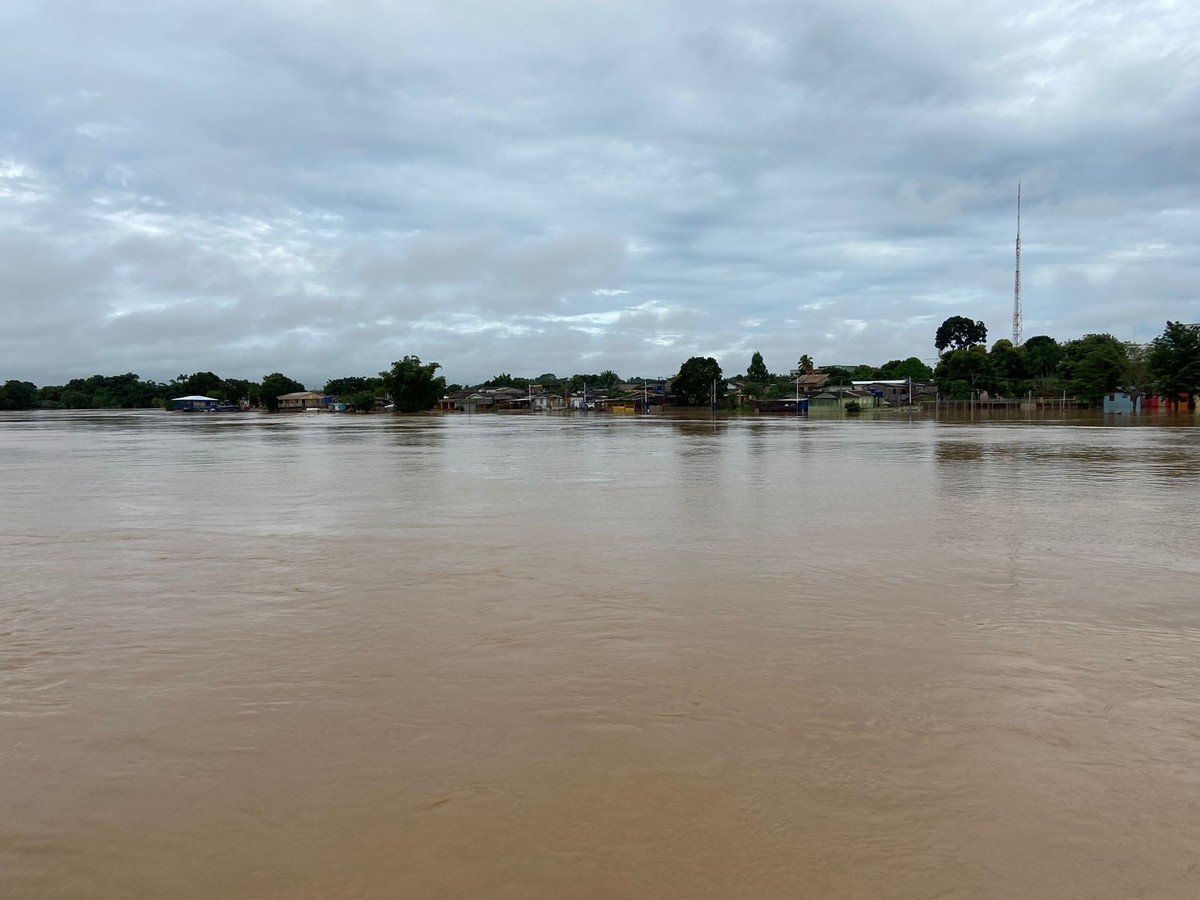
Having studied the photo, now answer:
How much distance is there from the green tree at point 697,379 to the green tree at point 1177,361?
44.3 meters

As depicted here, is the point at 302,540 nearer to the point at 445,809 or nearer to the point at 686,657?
the point at 686,657

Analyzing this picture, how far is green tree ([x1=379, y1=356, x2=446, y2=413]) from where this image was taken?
10050 centimetres

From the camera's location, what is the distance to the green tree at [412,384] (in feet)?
330

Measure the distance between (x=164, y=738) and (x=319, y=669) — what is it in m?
1.09

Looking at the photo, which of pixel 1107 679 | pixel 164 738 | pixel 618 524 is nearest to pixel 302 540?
pixel 618 524

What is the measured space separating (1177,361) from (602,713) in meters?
72.1

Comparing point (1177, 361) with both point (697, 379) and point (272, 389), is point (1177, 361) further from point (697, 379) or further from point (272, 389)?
point (272, 389)

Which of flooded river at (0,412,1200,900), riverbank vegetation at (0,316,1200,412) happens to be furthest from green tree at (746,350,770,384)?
flooded river at (0,412,1200,900)

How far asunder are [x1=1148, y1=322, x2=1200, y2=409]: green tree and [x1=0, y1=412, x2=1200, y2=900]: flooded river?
6186cm

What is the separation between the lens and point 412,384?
100750 millimetres

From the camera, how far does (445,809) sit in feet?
11.0

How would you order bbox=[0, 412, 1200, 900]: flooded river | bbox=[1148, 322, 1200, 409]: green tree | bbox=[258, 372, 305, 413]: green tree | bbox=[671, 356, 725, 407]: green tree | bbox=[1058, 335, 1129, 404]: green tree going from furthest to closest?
bbox=[258, 372, 305, 413]: green tree → bbox=[671, 356, 725, 407]: green tree → bbox=[1058, 335, 1129, 404]: green tree → bbox=[1148, 322, 1200, 409]: green tree → bbox=[0, 412, 1200, 900]: flooded river

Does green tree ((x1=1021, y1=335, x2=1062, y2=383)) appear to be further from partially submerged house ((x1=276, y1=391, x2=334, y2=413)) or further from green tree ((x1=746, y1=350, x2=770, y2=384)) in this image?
partially submerged house ((x1=276, y1=391, x2=334, y2=413))

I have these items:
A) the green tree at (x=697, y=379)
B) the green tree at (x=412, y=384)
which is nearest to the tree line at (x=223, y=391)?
the green tree at (x=412, y=384)
